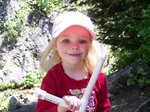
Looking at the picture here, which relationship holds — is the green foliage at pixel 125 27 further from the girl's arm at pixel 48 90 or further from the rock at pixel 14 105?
the girl's arm at pixel 48 90

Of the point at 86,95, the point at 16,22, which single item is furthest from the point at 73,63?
the point at 16,22

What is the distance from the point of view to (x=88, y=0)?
6.86 meters

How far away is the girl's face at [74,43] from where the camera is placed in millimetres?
2373

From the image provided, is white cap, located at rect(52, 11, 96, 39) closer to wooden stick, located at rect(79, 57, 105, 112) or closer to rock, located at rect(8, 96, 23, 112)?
wooden stick, located at rect(79, 57, 105, 112)

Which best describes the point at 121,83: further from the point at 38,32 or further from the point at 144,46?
the point at 38,32

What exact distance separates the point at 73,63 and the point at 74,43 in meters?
0.13

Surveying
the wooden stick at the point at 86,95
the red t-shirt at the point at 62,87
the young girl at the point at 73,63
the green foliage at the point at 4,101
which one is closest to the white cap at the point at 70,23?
the young girl at the point at 73,63

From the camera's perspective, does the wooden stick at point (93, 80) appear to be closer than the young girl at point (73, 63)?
Yes

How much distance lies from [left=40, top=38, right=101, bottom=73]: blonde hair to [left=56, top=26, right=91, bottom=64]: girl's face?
3.6 inches

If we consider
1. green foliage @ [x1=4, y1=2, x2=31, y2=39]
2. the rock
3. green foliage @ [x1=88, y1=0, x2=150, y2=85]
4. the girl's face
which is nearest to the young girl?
the girl's face

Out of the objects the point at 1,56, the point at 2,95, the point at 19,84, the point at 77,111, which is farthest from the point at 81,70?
the point at 1,56

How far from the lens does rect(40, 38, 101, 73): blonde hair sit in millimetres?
2510

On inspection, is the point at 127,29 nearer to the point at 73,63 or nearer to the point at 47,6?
the point at 73,63

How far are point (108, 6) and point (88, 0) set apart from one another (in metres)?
0.36
